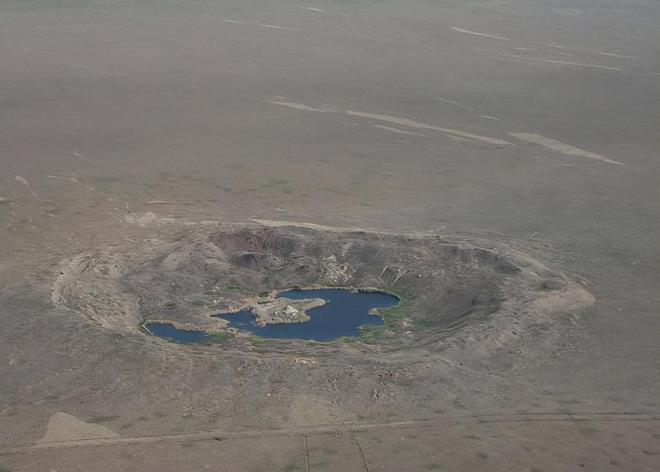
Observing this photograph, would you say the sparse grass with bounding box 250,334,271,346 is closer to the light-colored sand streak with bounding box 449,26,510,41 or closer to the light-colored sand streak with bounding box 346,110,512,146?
the light-colored sand streak with bounding box 346,110,512,146

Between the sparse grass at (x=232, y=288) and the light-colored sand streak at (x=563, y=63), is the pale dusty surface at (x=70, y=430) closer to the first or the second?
the sparse grass at (x=232, y=288)

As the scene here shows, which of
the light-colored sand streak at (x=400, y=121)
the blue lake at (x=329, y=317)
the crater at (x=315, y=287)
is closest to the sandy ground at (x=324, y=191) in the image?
the light-colored sand streak at (x=400, y=121)

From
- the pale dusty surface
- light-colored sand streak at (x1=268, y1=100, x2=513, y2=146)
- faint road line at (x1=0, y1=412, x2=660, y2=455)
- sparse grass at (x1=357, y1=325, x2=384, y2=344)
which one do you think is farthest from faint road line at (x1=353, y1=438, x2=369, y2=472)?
light-colored sand streak at (x1=268, y1=100, x2=513, y2=146)

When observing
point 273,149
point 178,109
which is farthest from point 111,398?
point 178,109

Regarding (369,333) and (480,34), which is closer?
(369,333)

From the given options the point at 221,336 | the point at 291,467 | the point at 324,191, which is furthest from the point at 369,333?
the point at 324,191

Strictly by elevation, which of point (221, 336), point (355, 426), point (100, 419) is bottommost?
point (221, 336)

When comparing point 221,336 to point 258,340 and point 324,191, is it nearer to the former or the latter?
point 258,340
